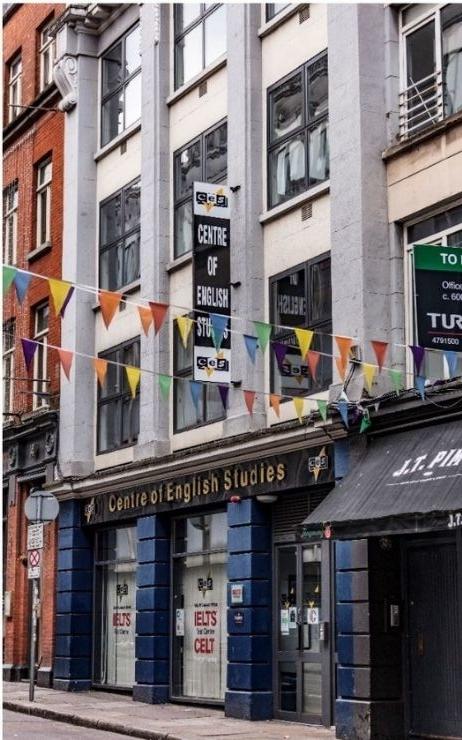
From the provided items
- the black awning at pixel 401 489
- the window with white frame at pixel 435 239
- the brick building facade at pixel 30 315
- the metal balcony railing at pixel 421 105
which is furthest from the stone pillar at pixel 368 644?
the brick building facade at pixel 30 315

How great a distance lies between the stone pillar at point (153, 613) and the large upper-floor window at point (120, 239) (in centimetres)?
509

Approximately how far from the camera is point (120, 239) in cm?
2583

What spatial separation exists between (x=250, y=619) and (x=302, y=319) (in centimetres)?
467

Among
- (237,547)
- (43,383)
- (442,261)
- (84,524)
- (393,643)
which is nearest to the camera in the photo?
(442,261)

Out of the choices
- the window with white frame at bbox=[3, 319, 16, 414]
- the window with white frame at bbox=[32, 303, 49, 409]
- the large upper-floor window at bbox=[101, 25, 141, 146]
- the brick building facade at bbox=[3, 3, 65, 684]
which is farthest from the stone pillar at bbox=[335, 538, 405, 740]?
the window with white frame at bbox=[3, 319, 16, 414]

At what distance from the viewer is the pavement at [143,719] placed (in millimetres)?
17672

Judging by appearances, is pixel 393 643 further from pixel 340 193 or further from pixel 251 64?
pixel 251 64

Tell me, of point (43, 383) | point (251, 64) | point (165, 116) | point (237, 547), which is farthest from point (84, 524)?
point (251, 64)

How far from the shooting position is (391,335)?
17.8 meters

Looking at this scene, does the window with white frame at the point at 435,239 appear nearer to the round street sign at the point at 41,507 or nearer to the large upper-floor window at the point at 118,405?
the round street sign at the point at 41,507

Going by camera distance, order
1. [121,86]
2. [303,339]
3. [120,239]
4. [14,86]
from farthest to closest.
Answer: [14,86]
[121,86]
[120,239]
[303,339]

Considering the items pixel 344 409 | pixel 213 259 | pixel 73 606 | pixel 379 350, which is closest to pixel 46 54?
pixel 213 259

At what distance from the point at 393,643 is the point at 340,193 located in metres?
6.36

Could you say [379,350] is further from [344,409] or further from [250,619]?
[250,619]
